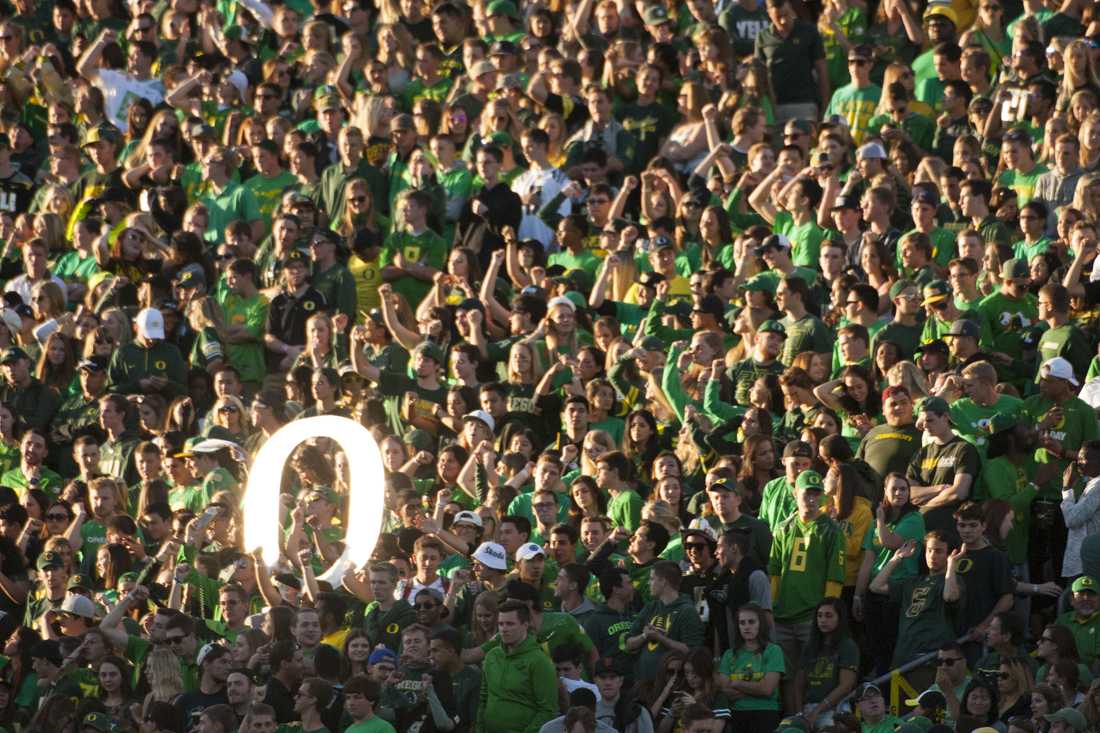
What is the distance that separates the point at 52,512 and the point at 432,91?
5702mm

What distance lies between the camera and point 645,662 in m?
15.0

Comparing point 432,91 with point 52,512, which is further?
point 432,91

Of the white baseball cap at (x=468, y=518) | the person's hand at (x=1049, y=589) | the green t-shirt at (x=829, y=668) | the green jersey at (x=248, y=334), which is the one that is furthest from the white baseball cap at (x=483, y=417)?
the person's hand at (x=1049, y=589)

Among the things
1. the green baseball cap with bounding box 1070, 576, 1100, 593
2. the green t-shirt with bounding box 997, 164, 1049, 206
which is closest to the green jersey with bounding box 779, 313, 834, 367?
the green t-shirt with bounding box 997, 164, 1049, 206

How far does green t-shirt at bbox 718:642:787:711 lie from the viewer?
48.5 ft

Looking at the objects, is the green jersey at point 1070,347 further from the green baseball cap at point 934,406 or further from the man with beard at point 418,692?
the man with beard at point 418,692

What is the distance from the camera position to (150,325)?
19.5m

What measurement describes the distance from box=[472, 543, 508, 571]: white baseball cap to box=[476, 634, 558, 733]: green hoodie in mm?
1089

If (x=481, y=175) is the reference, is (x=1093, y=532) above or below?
below

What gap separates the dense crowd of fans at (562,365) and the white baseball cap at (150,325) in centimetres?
3

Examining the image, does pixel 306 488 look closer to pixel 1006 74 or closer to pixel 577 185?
pixel 577 185

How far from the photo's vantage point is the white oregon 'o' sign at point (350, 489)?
52.3 ft

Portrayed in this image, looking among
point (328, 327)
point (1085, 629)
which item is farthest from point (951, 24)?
point (1085, 629)

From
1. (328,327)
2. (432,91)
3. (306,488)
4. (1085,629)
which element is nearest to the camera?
(1085,629)
